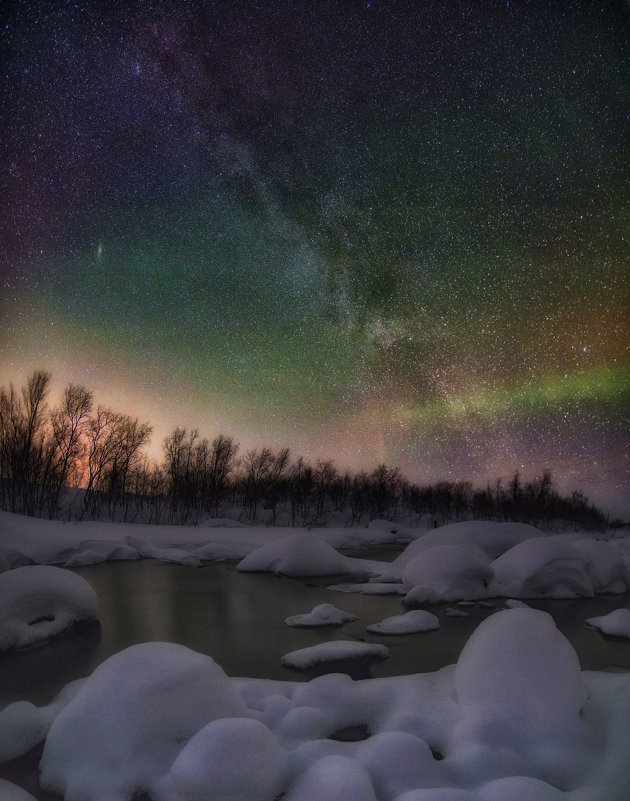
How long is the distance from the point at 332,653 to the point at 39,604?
3.68m

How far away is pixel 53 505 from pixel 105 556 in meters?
16.9

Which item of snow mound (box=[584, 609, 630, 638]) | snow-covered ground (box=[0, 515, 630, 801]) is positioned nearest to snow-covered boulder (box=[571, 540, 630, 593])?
snow mound (box=[584, 609, 630, 638])

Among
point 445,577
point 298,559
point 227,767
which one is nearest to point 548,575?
point 445,577

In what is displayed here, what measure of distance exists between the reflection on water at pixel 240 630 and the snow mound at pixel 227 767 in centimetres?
209

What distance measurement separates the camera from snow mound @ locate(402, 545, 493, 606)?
8.38 meters

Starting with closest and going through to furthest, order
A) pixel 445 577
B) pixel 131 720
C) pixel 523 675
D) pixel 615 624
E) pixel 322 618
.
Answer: pixel 131 720 < pixel 523 675 < pixel 615 624 < pixel 322 618 < pixel 445 577

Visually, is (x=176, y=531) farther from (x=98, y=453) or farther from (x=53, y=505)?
(x=98, y=453)

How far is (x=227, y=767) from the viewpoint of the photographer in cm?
250

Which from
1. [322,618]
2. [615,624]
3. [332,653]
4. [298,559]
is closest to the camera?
[332,653]

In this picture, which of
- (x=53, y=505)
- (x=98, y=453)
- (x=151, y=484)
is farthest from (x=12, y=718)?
(x=151, y=484)

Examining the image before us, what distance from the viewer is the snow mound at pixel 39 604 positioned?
5691 mm

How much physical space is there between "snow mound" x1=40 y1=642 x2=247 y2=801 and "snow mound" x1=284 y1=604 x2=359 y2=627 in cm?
371

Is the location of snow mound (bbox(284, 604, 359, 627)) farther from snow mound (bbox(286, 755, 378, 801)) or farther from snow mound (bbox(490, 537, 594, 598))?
snow mound (bbox(286, 755, 378, 801))

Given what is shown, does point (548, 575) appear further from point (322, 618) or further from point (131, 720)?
point (131, 720)
